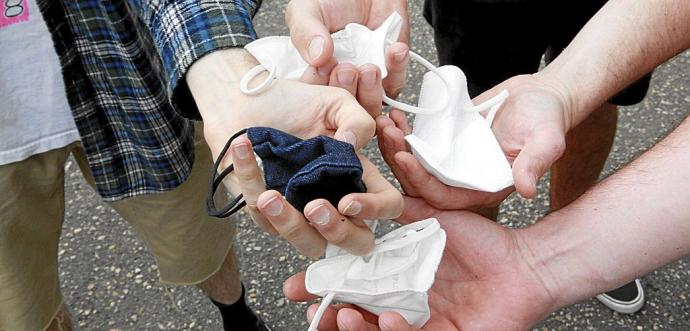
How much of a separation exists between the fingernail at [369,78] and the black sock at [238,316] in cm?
88

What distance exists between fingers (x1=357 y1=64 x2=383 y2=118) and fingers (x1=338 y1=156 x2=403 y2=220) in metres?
0.14

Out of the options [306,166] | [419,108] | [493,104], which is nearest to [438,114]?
[419,108]

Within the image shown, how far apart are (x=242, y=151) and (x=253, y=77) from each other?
21cm

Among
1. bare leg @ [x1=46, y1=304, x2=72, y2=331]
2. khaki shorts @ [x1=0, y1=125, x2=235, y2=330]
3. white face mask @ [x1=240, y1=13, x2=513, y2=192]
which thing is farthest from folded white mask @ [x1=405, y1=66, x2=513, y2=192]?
bare leg @ [x1=46, y1=304, x2=72, y2=331]

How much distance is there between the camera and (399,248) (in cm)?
107

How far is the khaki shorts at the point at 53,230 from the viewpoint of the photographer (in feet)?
4.51

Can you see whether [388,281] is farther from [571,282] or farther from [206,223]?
[206,223]

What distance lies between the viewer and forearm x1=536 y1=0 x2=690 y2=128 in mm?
1331

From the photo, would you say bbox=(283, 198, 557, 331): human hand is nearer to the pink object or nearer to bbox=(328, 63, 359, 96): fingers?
bbox=(328, 63, 359, 96): fingers

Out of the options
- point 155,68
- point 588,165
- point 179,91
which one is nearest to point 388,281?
point 179,91

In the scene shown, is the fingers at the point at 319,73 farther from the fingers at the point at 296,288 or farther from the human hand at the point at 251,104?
the fingers at the point at 296,288

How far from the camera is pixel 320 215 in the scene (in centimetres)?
93

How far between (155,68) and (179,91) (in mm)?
155

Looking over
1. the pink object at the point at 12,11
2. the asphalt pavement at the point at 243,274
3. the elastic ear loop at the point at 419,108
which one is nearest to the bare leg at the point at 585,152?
the asphalt pavement at the point at 243,274
